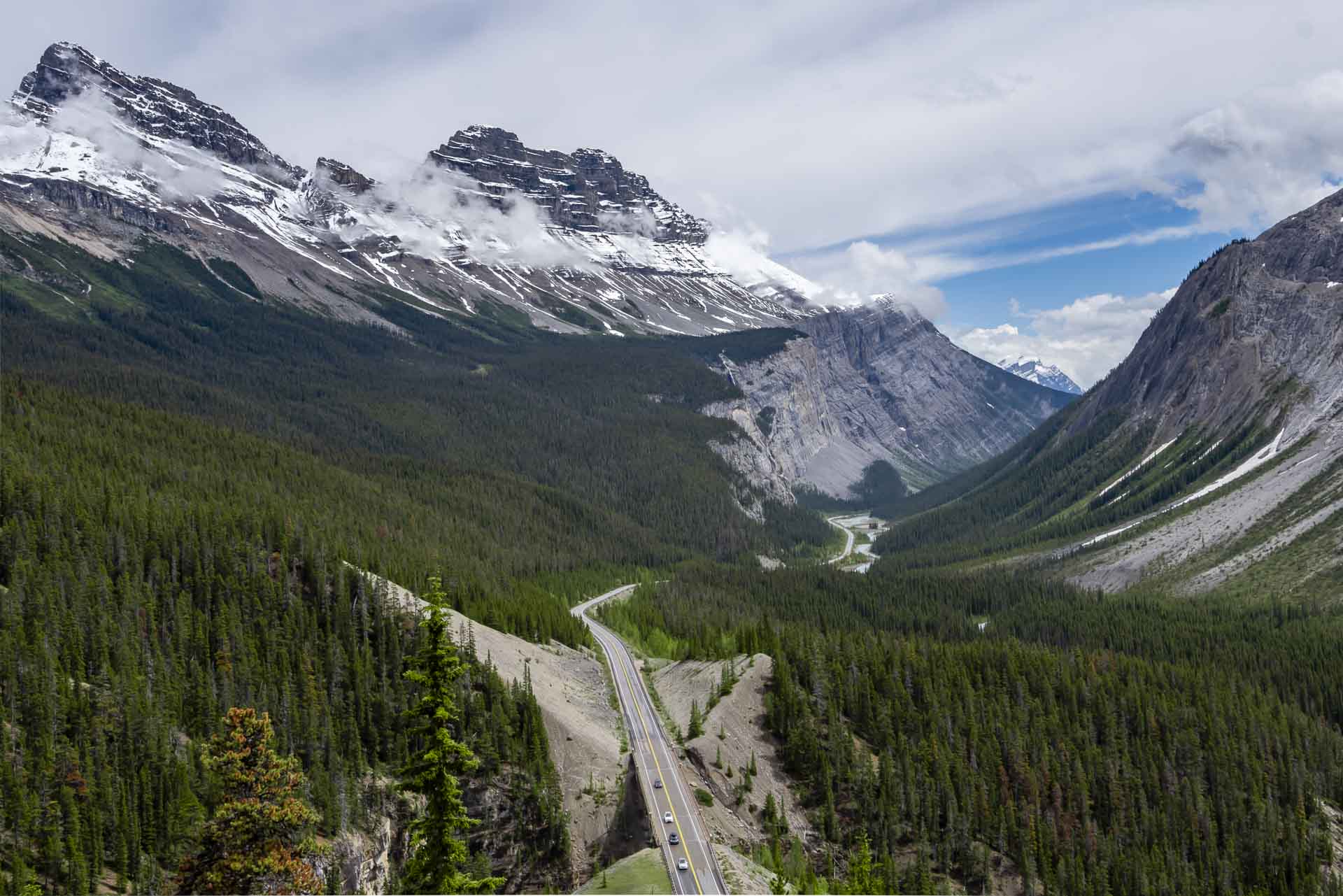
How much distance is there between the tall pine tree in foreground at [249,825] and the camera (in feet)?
129

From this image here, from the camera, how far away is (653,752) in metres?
80.9

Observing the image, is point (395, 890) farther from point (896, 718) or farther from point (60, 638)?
point (896, 718)

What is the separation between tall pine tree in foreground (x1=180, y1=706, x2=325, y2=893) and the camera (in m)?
39.3

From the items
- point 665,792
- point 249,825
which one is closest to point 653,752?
→ point 665,792

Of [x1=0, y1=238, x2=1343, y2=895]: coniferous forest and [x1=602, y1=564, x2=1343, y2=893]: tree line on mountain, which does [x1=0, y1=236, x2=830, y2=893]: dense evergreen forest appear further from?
[x1=602, y1=564, x2=1343, y2=893]: tree line on mountain

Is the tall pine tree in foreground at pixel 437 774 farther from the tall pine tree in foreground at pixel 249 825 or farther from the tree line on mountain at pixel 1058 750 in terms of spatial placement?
the tree line on mountain at pixel 1058 750

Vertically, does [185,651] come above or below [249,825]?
above

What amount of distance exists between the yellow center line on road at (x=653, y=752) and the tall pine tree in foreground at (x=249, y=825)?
25870 millimetres

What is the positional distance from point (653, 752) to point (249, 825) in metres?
45.3

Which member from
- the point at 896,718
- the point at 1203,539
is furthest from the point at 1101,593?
the point at 896,718

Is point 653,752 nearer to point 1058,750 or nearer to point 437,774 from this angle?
point 1058,750

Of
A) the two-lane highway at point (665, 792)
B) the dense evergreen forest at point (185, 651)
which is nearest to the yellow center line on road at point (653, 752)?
the two-lane highway at point (665, 792)

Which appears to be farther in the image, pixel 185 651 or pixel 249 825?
pixel 185 651

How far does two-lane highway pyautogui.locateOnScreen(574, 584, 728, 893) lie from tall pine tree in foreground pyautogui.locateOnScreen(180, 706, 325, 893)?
25.4 meters
